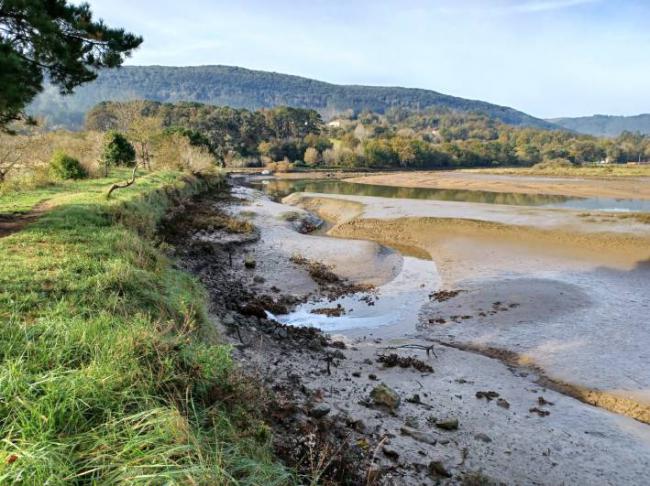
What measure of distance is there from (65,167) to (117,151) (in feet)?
41.0

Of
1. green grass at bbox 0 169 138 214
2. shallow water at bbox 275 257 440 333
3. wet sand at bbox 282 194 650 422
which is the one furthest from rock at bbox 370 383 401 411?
green grass at bbox 0 169 138 214

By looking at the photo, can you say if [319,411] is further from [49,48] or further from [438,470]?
[49,48]

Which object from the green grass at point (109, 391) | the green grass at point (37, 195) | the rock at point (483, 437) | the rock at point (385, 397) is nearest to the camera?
the green grass at point (109, 391)

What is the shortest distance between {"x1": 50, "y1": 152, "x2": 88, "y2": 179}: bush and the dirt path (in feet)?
40.1

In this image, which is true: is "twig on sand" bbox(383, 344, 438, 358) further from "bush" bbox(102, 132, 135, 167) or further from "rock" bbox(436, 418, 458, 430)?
"bush" bbox(102, 132, 135, 167)

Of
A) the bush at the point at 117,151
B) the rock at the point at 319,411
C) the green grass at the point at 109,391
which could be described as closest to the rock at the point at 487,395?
the rock at the point at 319,411

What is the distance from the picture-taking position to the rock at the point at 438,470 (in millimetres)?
5883

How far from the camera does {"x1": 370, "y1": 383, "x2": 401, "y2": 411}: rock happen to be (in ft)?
25.0

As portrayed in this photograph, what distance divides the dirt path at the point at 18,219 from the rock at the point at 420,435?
32.3 feet

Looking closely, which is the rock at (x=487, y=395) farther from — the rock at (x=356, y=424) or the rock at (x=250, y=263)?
the rock at (x=250, y=263)

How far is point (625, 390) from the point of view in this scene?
9273 mm

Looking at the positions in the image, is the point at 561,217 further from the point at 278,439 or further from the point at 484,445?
the point at 278,439

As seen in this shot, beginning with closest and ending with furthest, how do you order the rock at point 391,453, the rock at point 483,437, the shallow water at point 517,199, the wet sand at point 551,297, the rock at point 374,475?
the rock at point 374,475 < the rock at point 391,453 < the rock at point 483,437 < the wet sand at point 551,297 < the shallow water at point 517,199

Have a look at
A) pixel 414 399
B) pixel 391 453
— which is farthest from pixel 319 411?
pixel 414 399
